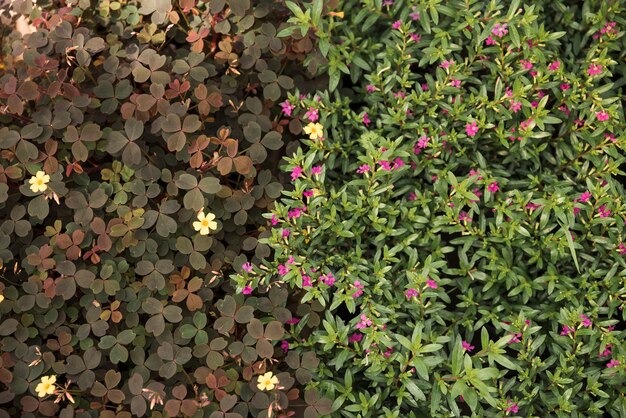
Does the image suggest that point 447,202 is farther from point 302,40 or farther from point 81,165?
point 81,165

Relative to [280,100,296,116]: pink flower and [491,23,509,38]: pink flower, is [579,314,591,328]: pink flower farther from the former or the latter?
[280,100,296,116]: pink flower

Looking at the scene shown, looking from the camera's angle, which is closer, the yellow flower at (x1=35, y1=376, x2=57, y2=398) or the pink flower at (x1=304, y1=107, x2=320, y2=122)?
the yellow flower at (x1=35, y1=376, x2=57, y2=398)

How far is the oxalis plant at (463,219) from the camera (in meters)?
2.16

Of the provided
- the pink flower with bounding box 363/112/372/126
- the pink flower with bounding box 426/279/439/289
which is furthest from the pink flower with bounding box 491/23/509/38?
the pink flower with bounding box 426/279/439/289

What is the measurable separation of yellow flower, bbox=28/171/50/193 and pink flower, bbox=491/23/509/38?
1.70 m

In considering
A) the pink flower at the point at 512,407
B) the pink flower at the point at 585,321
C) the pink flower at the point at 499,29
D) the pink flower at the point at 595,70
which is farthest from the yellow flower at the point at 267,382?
the pink flower at the point at 595,70

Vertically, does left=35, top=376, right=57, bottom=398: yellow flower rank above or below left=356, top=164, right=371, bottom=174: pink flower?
below

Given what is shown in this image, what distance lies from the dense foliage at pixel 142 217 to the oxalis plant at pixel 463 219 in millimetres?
145

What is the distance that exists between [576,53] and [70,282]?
2152 mm

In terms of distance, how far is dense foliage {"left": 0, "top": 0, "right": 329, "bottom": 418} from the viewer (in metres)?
2.14

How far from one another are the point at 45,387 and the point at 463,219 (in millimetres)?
1561

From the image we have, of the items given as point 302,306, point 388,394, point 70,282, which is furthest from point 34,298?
point 388,394

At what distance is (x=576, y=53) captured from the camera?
2.50 metres

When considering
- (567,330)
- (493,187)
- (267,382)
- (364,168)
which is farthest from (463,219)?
(267,382)
